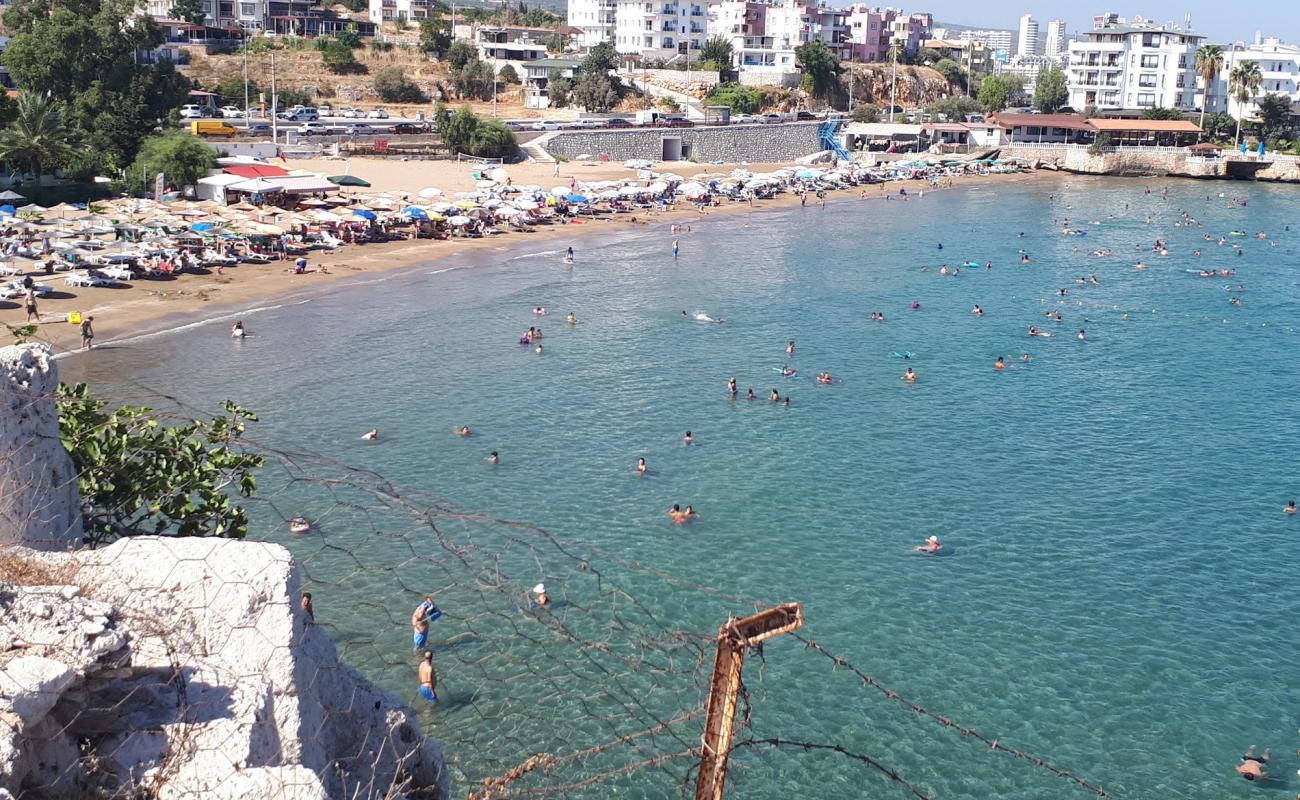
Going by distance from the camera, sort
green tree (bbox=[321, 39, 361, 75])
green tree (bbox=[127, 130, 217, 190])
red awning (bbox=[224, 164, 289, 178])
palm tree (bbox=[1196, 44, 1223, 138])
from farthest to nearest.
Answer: palm tree (bbox=[1196, 44, 1223, 138]) → green tree (bbox=[321, 39, 361, 75]) → red awning (bbox=[224, 164, 289, 178]) → green tree (bbox=[127, 130, 217, 190])

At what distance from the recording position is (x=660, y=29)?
5217 inches

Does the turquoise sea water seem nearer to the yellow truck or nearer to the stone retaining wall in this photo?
the yellow truck

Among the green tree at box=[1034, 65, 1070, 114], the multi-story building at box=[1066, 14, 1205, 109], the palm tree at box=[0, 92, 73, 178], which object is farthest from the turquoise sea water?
the green tree at box=[1034, 65, 1070, 114]

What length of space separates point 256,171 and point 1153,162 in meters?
78.0

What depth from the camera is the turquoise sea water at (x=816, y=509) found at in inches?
653

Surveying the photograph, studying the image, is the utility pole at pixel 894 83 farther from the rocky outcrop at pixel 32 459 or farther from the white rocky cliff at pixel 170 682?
the white rocky cliff at pixel 170 682

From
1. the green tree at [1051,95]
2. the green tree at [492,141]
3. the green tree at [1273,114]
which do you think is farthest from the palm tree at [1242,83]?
the green tree at [492,141]

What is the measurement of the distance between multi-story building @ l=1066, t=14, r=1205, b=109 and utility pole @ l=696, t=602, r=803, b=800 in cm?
12131

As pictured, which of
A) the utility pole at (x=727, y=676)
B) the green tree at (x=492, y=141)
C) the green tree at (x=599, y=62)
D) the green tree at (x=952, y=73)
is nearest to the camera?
the utility pole at (x=727, y=676)

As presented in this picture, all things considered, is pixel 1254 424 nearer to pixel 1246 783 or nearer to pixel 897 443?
pixel 897 443

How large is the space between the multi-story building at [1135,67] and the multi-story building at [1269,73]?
2422mm

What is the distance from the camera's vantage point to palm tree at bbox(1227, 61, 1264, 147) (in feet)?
344

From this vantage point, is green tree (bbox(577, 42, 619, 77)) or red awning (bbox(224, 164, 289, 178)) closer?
red awning (bbox(224, 164, 289, 178))

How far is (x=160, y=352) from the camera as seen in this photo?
111 feet
